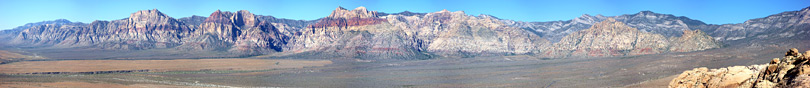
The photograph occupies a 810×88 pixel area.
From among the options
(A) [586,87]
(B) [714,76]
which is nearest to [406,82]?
(A) [586,87]

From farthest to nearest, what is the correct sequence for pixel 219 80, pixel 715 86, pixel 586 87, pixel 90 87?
pixel 219 80 < pixel 90 87 < pixel 586 87 < pixel 715 86

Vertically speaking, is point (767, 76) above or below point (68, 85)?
above

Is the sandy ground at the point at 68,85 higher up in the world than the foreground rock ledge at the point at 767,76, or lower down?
lower down

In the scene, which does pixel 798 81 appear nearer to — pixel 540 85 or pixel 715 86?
pixel 715 86

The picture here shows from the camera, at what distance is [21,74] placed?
133125 millimetres

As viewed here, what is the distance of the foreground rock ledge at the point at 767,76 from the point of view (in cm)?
2899

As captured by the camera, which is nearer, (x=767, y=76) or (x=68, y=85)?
(x=767, y=76)

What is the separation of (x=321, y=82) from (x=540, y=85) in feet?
132

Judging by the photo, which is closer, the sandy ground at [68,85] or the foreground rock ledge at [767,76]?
the foreground rock ledge at [767,76]

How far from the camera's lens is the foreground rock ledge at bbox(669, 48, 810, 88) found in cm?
2899

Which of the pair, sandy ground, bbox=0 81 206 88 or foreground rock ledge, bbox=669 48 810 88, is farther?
sandy ground, bbox=0 81 206 88

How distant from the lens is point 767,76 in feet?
107

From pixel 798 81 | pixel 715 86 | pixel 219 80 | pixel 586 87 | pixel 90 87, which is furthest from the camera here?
pixel 219 80

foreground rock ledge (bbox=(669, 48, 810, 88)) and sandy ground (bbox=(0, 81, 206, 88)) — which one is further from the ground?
foreground rock ledge (bbox=(669, 48, 810, 88))
